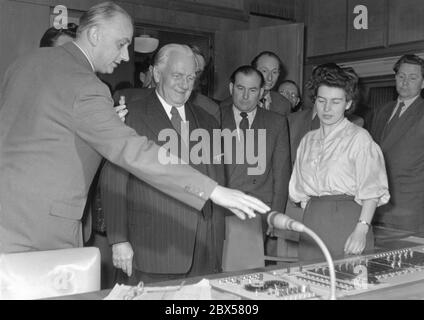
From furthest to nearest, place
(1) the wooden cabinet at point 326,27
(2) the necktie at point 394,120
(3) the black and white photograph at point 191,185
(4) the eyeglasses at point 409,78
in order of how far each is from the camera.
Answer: (1) the wooden cabinet at point 326,27 < (2) the necktie at point 394,120 < (4) the eyeglasses at point 409,78 < (3) the black and white photograph at point 191,185

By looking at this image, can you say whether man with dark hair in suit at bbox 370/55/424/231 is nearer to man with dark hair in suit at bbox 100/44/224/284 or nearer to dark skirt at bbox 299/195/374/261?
dark skirt at bbox 299/195/374/261

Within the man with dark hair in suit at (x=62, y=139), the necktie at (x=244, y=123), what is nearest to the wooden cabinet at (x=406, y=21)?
the necktie at (x=244, y=123)

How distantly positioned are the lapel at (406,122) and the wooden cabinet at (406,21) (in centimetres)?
201

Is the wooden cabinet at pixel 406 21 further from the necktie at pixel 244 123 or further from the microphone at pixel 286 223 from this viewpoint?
the microphone at pixel 286 223

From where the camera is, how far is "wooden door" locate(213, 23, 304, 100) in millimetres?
5680

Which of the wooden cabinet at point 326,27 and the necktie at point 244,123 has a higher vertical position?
the wooden cabinet at point 326,27

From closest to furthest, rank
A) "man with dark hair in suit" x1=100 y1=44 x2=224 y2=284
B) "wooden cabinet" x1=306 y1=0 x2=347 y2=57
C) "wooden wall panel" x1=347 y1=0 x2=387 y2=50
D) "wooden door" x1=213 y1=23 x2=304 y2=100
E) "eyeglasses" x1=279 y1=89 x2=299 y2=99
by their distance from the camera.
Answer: "man with dark hair in suit" x1=100 y1=44 x2=224 y2=284 < "eyeglasses" x1=279 y1=89 x2=299 y2=99 < "wooden door" x1=213 y1=23 x2=304 y2=100 < "wooden wall panel" x1=347 y1=0 x2=387 y2=50 < "wooden cabinet" x1=306 y1=0 x2=347 y2=57

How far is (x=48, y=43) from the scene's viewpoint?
3.24m

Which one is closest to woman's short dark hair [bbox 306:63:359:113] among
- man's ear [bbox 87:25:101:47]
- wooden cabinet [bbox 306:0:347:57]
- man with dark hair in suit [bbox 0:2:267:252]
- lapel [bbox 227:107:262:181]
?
lapel [bbox 227:107:262:181]

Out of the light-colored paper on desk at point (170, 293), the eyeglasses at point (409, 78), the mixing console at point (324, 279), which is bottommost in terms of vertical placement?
the mixing console at point (324, 279)

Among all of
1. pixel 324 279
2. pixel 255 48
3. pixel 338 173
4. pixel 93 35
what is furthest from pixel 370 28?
pixel 324 279

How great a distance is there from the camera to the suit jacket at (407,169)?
394 centimetres

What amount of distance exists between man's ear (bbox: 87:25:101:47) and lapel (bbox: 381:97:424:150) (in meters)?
A: 2.42

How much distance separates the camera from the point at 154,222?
2623mm
